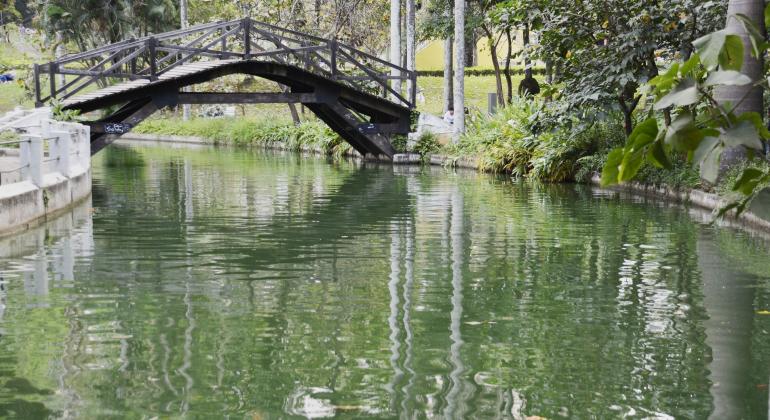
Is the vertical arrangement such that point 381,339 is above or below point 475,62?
below

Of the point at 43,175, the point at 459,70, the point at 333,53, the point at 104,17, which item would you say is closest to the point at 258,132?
the point at 459,70

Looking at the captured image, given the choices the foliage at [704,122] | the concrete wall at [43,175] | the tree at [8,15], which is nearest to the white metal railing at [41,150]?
the concrete wall at [43,175]

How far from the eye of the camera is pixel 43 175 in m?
16.3

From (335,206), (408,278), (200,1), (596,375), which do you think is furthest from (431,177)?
(200,1)

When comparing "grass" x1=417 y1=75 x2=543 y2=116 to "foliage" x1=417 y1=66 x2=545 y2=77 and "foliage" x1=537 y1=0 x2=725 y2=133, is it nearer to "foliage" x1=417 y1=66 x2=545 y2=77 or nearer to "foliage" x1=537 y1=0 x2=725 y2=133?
"foliage" x1=417 y1=66 x2=545 y2=77

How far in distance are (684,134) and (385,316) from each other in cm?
644

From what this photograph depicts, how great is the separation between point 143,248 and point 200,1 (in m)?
49.6

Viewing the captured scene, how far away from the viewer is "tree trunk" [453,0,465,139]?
2991 cm

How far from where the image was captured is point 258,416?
227 inches

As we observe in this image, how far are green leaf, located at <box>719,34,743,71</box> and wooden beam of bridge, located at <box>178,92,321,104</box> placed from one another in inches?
1005

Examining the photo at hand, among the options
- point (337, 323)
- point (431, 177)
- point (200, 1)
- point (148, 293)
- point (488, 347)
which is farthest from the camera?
point (200, 1)

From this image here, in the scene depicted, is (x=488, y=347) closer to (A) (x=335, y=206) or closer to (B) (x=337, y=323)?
(B) (x=337, y=323)

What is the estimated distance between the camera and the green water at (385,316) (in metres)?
6.18

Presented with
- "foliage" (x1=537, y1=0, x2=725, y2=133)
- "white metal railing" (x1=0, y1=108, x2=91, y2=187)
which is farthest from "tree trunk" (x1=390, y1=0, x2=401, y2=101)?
"white metal railing" (x1=0, y1=108, x2=91, y2=187)
